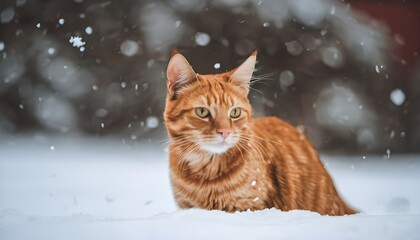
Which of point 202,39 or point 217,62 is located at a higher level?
point 202,39

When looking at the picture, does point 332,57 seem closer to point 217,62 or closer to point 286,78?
point 286,78

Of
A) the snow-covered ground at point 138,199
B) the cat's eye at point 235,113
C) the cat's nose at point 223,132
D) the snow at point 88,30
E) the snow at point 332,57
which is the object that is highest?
the snow at point 88,30

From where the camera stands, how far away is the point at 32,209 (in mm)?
1768

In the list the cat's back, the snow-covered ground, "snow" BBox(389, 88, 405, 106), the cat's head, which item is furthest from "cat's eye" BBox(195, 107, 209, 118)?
"snow" BBox(389, 88, 405, 106)

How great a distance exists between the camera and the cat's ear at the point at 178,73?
1594 millimetres

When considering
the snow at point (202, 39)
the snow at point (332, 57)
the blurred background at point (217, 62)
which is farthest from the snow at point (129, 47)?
the snow at point (332, 57)

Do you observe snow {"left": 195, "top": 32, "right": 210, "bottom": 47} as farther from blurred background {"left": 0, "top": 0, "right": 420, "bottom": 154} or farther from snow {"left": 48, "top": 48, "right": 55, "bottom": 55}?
snow {"left": 48, "top": 48, "right": 55, "bottom": 55}

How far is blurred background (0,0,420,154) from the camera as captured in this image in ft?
6.81

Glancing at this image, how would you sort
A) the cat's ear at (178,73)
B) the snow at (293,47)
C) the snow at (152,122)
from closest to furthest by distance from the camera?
the cat's ear at (178,73), the snow at (152,122), the snow at (293,47)

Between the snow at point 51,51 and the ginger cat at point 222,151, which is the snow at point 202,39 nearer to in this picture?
the ginger cat at point 222,151

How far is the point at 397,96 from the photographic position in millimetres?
2338

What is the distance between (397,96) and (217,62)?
3.42 feet

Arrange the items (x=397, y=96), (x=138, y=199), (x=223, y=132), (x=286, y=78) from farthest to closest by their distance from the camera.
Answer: (x=397, y=96) → (x=286, y=78) → (x=138, y=199) → (x=223, y=132)

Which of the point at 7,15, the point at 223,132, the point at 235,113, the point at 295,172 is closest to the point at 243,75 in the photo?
the point at 235,113
